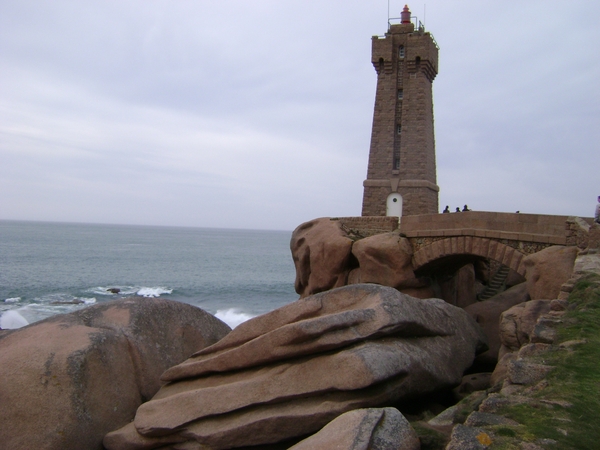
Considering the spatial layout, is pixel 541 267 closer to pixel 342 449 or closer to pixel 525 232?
pixel 525 232

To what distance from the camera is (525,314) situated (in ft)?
37.4

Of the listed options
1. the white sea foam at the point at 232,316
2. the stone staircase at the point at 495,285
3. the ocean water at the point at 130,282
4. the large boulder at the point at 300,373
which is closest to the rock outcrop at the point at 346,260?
the stone staircase at the point at 495,285

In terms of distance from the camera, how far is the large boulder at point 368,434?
21.2 feet

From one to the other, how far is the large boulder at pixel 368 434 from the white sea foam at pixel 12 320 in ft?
101

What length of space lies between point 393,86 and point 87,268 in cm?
5085

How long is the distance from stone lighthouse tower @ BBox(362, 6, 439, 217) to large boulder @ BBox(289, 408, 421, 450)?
19.0 m

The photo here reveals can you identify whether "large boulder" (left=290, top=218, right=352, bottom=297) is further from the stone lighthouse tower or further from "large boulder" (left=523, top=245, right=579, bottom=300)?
"large boulder" (left=523, top=245, right=579, bottom=300)

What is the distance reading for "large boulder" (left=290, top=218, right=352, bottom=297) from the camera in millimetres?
19922

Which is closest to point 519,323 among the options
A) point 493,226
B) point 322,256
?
point 493,226

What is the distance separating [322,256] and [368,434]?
13.9 metres

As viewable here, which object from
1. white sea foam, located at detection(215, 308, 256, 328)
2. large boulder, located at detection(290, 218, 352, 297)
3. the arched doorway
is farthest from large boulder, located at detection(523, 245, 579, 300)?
white sea foam, located at detection(215, 308, 256, 328)

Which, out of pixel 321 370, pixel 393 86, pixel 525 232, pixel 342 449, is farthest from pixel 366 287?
pixel 393 86

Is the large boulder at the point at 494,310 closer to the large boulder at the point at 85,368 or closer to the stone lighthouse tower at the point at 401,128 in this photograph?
the stone lighthouse tower at the point at 401,128

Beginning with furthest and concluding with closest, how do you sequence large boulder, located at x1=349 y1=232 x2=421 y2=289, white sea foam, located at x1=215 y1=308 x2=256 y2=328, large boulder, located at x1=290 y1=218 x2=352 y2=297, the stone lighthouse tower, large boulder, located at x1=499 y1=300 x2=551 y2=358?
white sea foam, located at x1=215 y1=308 x2=256 y2=328 < the stone lighthouse tower < large boulder, located at x1=290 y1=218 x2=352 y2=297 < large boulder, located at x1=349 y1=232 x2=421 y2=289 < large boulder, located at x1=499 y1=300 x2=551 y2=358
